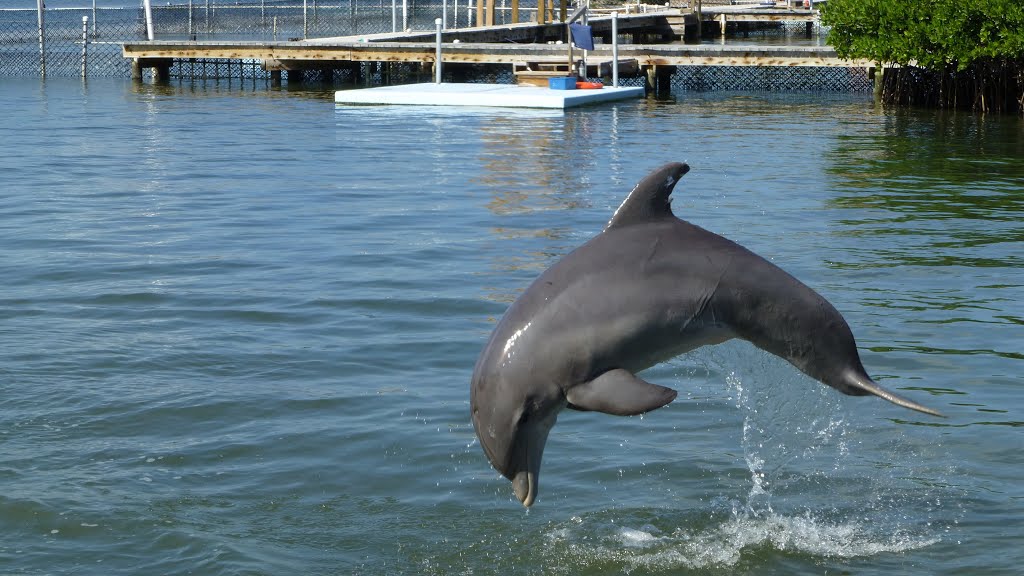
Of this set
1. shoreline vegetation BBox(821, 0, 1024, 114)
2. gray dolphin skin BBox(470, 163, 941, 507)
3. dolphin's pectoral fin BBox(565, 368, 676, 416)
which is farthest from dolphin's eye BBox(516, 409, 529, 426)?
shoreline vegetation BBox(821, 0, 1024, 114)

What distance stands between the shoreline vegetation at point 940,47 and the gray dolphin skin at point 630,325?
24896mm

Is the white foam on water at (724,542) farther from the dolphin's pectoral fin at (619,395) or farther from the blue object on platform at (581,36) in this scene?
the blue object on platform at (581,36)

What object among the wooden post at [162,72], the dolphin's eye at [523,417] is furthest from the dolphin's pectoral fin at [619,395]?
the wooden post at [162,72]

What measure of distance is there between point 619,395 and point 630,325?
386mm

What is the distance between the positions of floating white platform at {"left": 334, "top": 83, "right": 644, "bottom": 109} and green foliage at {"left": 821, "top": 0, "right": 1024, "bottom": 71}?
18.3 ft

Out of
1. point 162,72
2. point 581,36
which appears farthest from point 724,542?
point 162,72

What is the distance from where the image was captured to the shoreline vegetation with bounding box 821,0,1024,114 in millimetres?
28734

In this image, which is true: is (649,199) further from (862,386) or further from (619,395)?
(862,386)

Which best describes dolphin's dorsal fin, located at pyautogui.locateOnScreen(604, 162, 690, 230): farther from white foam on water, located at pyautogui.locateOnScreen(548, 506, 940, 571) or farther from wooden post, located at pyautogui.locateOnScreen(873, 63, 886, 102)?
wooden post, located at pyautogui.locateOnScreen(873, 63, 886, 102)

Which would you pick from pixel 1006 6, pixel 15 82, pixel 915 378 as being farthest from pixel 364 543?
pixel 15 82

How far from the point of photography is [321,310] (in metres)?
10.9

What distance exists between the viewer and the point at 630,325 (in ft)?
16.9

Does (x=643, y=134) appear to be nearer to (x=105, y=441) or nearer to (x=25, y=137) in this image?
(x=25, y=137)

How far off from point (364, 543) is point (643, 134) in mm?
19835
